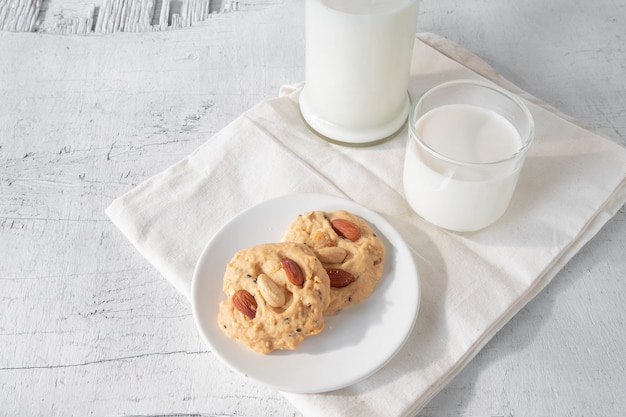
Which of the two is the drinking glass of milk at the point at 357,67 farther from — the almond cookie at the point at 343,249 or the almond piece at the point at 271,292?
the almond piece at the point at 271,292

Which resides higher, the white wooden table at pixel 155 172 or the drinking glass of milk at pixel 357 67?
the drinking glass of milk at pixel 357 67

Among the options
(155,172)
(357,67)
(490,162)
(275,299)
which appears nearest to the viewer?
(275,299)

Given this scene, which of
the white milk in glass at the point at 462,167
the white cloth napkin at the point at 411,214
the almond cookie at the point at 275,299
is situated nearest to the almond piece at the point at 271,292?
the almond cookie at the point at 275,299

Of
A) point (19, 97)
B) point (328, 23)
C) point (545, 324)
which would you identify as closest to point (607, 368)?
point (545, 324)

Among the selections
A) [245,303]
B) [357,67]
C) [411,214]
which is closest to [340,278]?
[245,303]

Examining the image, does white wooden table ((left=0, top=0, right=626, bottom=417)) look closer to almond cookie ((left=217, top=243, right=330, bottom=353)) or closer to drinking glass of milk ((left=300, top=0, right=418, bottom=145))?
almond cookie ((left=217, top=243, right=330, bottom=353))

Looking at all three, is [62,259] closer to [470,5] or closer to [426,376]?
[426,376]

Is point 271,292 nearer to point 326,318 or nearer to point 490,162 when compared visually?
point 326,318

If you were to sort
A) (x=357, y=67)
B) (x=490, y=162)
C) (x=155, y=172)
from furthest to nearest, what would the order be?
(x=155, y=172)
(x=357, y=67)
(x=490, y=162)
